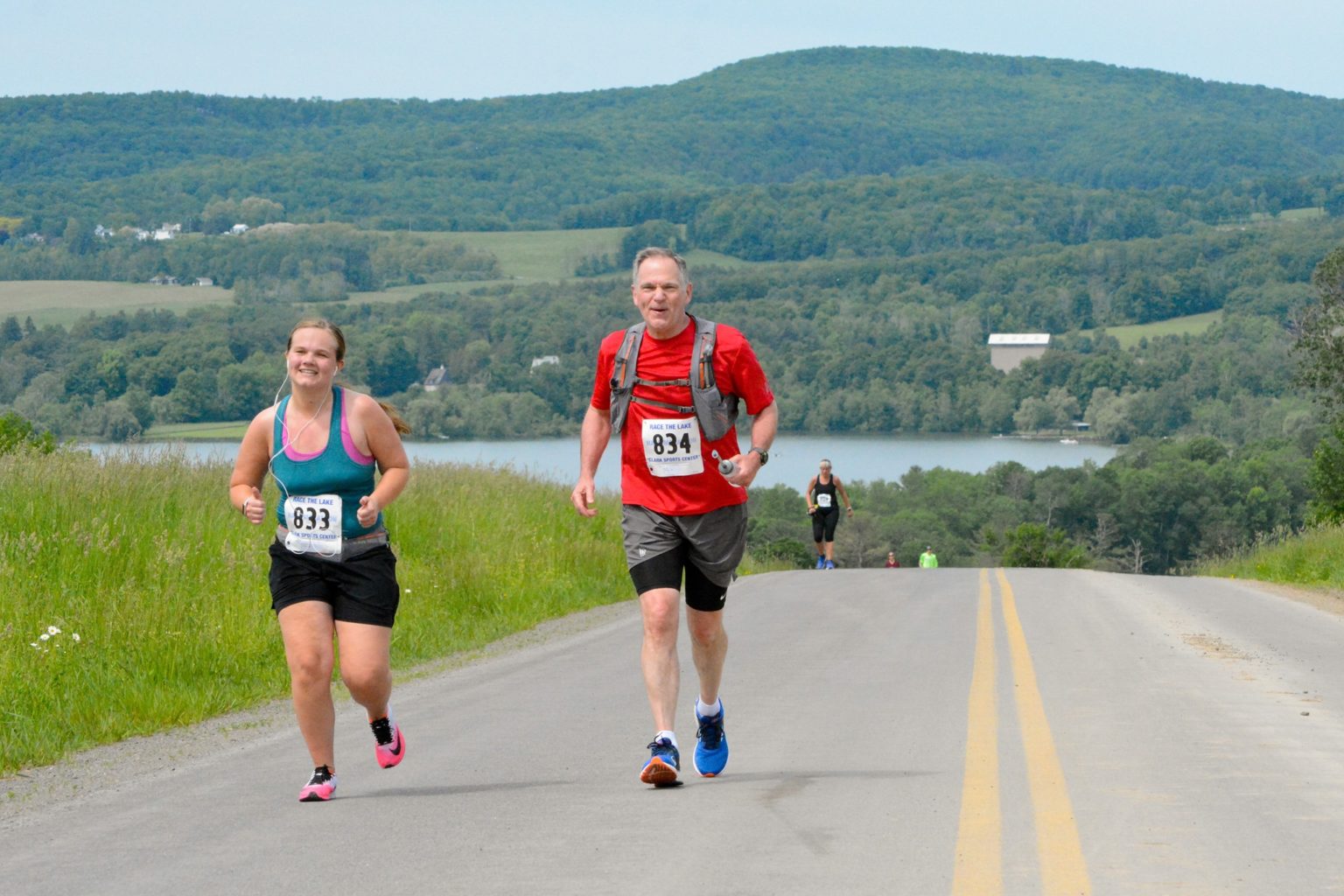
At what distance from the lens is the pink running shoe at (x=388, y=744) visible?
6.91m

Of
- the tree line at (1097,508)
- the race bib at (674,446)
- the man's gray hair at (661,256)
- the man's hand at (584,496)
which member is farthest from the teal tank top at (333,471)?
the tree line at (1097,508)

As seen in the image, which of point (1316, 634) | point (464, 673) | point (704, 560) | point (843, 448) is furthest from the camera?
point (843, 448)

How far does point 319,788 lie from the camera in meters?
6.54

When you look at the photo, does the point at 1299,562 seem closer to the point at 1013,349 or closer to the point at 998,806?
the point at 998,806

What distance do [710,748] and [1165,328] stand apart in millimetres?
173976

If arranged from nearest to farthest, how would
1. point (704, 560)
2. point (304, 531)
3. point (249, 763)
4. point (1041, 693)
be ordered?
1. point (304, 531)
2. point (704, 560)
3. point (249, 763)
4. point (1041, 693)

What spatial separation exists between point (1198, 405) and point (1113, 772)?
480 ft

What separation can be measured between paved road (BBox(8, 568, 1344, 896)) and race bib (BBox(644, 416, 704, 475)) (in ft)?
4.25

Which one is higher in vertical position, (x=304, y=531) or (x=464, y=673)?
(x=304, y=531)

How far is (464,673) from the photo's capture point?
11062 mm

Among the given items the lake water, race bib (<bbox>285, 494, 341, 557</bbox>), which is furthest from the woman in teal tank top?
the lake water

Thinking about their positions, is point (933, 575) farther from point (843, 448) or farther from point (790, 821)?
point (843, 448)

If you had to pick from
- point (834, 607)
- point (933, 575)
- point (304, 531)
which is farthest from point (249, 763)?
point (933, 575)

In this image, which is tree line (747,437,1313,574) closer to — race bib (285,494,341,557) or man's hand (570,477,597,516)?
man's hand (570,477,597,516)
